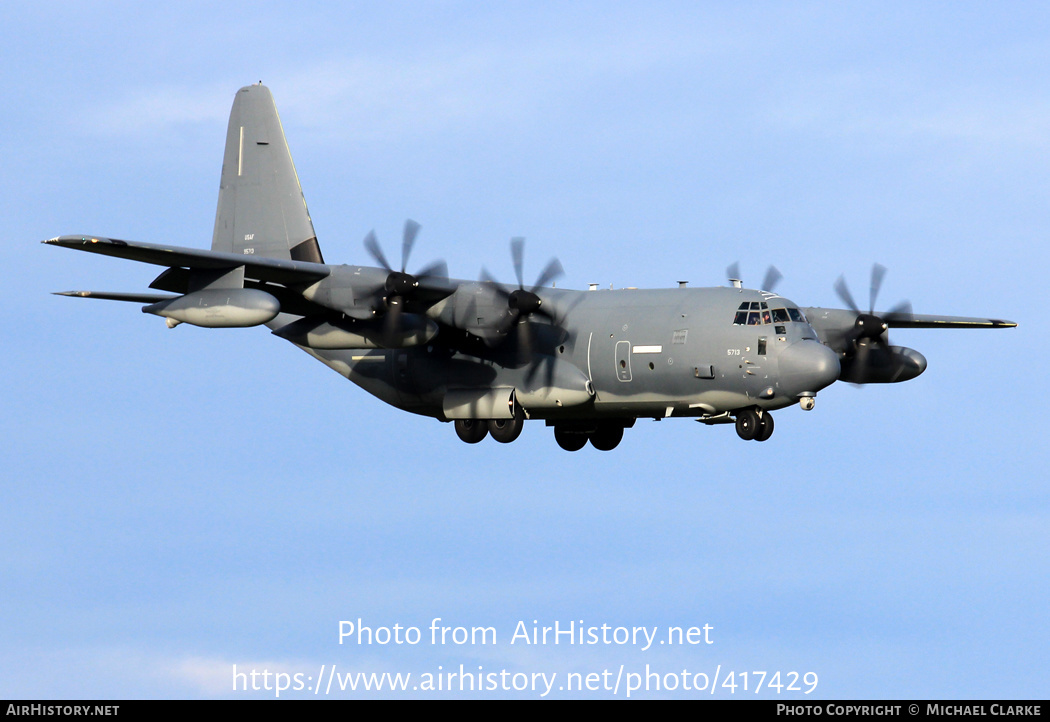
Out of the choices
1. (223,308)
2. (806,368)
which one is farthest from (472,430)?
(806,368)

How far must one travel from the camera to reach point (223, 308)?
80.4ft

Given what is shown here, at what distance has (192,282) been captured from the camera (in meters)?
25.6

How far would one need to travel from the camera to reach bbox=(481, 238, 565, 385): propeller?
2734 cm

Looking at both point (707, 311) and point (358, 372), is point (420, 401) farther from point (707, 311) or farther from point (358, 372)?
point (707, 311)

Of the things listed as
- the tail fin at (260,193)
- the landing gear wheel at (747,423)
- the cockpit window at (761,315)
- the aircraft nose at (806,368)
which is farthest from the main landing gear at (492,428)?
the tail fin at (260,193)

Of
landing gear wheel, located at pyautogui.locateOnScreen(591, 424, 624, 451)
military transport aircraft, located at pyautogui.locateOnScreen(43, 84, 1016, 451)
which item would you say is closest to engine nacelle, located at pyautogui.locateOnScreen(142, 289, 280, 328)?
military transport aircraft, located at pyautogui.locateOnScreen(43, 84, 1016, 451)

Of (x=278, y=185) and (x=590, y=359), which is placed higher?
(x=278, y=185)

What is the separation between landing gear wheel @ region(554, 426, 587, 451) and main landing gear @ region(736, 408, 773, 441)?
4522 mm

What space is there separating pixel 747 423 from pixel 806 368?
1.82 m

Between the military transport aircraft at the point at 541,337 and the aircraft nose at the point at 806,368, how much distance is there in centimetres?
2

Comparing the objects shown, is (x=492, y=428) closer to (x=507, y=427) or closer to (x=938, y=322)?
(x=507, y=427)

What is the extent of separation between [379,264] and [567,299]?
3902 millimetres
